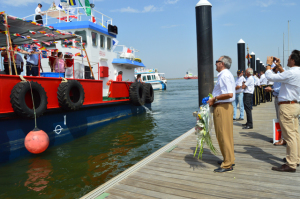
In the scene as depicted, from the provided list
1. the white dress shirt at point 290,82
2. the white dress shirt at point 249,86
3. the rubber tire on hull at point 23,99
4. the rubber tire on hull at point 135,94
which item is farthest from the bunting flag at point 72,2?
the white dress shirt at point 290,82

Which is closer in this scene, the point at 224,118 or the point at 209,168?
the point at 224,118

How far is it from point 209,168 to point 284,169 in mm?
1003

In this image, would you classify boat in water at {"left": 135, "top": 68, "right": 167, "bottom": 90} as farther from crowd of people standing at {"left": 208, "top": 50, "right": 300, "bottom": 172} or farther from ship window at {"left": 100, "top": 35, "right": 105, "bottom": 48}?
crowd of people standing at {"left": 208, "top": 50, "right": 300, "bottom": 172}

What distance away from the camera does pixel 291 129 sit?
318cm

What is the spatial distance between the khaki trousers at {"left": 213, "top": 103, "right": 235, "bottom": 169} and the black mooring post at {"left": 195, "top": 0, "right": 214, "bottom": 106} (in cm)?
315

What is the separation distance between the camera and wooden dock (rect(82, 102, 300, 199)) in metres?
2.71

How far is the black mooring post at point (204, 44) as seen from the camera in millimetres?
6188

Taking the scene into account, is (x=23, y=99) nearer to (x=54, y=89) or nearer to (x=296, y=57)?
(x=54, y=89)

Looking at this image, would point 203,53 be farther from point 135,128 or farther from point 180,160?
point 135,128

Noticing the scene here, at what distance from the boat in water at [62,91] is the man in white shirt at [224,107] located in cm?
431

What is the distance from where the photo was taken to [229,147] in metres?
3.30

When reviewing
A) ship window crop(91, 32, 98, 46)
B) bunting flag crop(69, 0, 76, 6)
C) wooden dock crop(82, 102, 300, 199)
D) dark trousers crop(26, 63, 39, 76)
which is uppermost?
bunting flag crop(69, 0, 76, 6)

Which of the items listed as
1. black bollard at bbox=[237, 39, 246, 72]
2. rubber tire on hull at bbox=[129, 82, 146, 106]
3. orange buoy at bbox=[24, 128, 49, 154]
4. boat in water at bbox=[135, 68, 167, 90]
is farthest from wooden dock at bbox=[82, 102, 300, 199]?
boat in water at bbox=[135, 68, 167, 90]

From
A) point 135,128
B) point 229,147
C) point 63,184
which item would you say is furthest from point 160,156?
point 135,128
